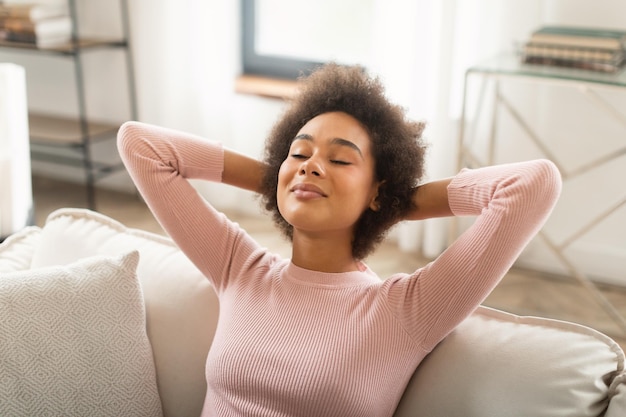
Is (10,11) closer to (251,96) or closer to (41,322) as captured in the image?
(251,96)

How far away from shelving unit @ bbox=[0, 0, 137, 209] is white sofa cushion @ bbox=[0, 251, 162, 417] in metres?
2.06

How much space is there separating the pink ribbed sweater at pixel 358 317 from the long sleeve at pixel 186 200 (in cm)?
5

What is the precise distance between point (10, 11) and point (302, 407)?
277 cm

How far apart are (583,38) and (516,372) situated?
4.85 feet

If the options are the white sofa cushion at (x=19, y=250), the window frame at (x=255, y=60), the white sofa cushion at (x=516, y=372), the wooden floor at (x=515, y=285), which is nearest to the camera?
the white sofa cushion at (x=516, y=372)

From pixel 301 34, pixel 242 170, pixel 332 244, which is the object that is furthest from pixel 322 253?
pixel 301 34

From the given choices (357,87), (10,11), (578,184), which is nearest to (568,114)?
(578,184)

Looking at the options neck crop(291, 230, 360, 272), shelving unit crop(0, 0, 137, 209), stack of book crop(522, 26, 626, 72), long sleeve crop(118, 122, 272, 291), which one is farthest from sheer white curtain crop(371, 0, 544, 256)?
neck crop(291, 230, 360, 272)

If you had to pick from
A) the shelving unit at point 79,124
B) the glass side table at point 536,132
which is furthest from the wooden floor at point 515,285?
the shelving unit at point 79,124

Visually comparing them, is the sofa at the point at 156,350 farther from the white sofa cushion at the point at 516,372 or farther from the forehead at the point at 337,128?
the forehead at the point at 337,128

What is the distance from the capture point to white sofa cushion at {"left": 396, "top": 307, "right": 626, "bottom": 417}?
109cm

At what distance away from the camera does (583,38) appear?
227 cm

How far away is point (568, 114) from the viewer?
2.68m

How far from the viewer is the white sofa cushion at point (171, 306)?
1.34m
